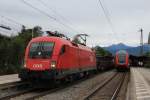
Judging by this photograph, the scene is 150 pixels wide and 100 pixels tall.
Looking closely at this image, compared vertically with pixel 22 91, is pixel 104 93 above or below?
below

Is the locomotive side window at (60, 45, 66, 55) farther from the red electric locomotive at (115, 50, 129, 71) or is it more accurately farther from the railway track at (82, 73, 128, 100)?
the red electric locomotive at (115, 50, 129, 71)

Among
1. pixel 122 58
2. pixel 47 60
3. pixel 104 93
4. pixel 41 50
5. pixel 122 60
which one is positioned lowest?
pixel 104 93

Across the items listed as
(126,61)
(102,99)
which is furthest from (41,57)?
(126,61)

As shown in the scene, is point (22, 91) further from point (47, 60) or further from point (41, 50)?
point (41, 50)

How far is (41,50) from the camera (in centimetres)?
2170

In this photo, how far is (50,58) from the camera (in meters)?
21.0

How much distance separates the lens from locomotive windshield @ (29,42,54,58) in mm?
21359

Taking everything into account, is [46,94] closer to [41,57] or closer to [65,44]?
[41,57]

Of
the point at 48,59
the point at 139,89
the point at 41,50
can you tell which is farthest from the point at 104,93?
the point at 41,50

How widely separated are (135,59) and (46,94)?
69912 mm

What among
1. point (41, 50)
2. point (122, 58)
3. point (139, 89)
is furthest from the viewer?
point (122, 58)

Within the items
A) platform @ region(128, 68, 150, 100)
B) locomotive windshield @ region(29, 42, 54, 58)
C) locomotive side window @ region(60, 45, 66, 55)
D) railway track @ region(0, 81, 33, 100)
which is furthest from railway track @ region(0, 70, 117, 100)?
platform @ region(128, 68, 150, 100)

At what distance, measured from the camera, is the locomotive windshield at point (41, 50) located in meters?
21.4

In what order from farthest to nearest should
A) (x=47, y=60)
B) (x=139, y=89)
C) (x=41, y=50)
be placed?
(x=139, y=89) → (x=41, y=50) → (x=47, y=60)
